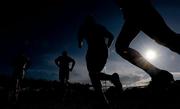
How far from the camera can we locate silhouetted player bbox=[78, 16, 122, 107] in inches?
168

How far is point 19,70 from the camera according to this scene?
10523 millimetres

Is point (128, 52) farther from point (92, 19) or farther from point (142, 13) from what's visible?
A: point (92, 19)

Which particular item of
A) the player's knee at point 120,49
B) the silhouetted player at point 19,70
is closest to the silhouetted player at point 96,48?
the player's knee at point 120,49

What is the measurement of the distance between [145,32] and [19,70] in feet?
31.3

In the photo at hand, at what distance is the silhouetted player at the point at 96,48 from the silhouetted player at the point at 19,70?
6.32 meters

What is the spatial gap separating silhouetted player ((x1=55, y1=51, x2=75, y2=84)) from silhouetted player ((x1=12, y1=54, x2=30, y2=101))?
2250mm

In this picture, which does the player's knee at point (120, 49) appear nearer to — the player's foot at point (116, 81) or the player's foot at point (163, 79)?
the player's foot at point (163, 79)

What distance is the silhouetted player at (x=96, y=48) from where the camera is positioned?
4.28 meters

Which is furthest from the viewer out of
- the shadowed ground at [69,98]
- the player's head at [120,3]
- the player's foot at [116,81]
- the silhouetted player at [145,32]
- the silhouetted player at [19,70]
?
the silhouetted player at [19,70]

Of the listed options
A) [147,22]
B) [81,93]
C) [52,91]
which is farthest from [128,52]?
[81,93]

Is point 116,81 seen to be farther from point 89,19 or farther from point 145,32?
point 89,19

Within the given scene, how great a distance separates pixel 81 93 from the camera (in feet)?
52.3

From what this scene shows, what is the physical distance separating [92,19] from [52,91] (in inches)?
393

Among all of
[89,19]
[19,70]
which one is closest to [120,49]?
[89,19]
